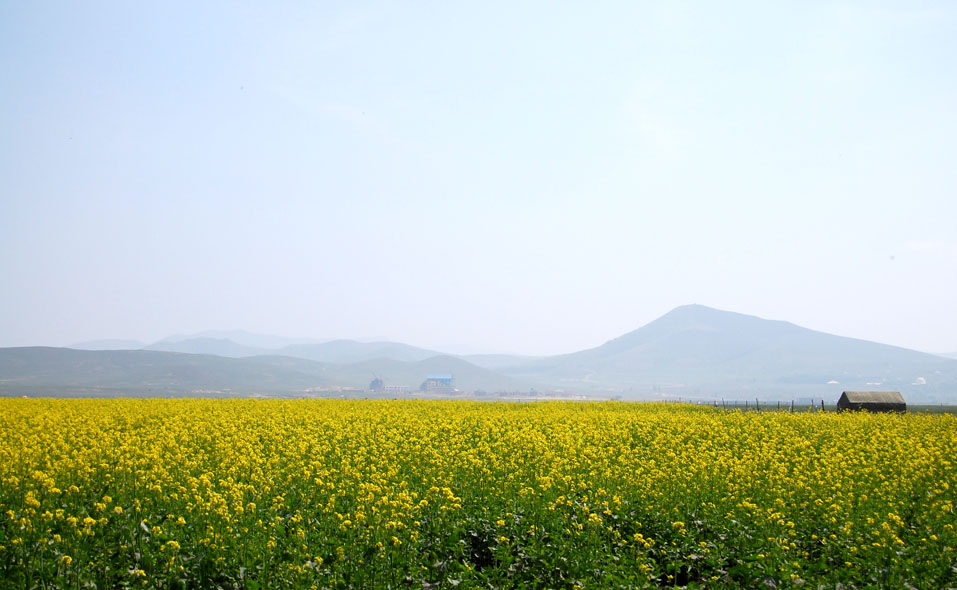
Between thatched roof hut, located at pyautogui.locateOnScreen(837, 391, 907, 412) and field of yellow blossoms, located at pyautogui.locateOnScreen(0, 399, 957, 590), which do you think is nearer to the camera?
field of yellow blossoms, located at pyautogui.locateOnScreen(0, 399, 957, 590)

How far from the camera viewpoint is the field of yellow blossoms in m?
10.8

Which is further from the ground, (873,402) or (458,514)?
(873,402)

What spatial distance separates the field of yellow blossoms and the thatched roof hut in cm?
2644

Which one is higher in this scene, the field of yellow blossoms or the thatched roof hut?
the thatched roof hut

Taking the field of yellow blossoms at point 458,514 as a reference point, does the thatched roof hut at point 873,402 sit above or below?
above

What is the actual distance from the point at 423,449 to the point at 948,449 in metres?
16.0

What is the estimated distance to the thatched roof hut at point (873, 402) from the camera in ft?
149

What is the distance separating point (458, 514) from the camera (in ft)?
44.6

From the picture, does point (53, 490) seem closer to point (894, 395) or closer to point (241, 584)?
point (241, 584)

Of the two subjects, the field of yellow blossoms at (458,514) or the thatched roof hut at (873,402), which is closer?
the field of yellow blossoms at (458,514)

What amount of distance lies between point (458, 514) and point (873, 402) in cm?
4227

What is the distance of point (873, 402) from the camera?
46.1m

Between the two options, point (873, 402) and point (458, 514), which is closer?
point (458, 514)

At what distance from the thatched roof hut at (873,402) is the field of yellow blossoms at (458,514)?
26439 mm
